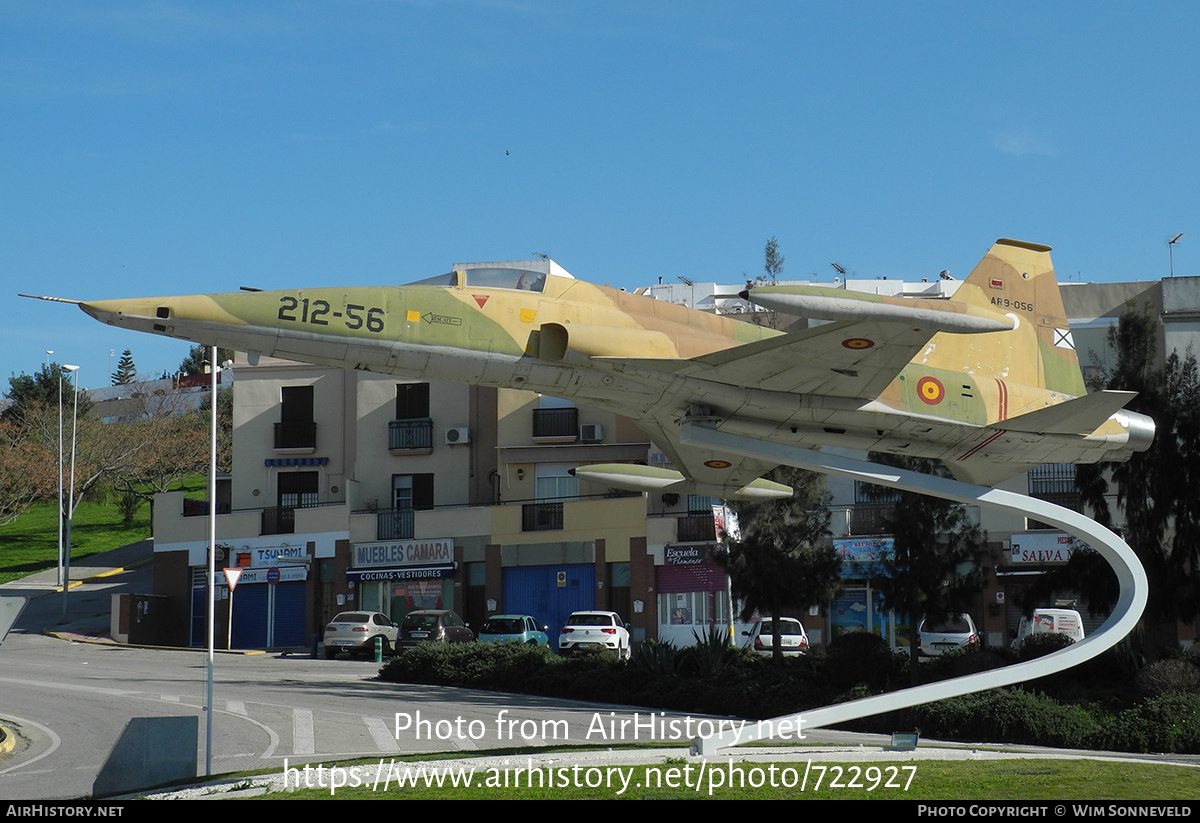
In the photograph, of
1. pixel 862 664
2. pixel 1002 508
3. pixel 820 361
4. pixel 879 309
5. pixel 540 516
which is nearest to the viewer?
pixel 879 309

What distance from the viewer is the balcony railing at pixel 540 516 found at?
47.6 m

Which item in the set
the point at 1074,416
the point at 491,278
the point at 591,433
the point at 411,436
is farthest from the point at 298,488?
the point at 1074,416

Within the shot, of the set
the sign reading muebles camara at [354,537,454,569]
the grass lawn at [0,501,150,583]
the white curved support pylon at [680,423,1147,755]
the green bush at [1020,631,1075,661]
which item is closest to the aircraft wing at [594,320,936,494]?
the white curved support pylon at [680,423,1147,755]

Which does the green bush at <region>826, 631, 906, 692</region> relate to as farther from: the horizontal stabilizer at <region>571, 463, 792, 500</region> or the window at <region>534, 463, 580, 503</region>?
the window at <region>534, 463, 580, 503</region>

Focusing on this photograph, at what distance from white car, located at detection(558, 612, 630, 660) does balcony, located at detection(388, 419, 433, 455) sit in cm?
1572

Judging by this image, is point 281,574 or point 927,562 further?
point 281,574

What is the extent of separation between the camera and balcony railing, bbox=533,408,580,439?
1970 inches

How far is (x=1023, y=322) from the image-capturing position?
63.1 ft

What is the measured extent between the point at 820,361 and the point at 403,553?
1388 inches

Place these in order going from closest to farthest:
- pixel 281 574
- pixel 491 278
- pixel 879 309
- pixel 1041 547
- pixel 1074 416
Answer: pixel 879 309 < pixel 491 278 < pixel 1074 416 < pixel 1041 547 < pixel 281 574

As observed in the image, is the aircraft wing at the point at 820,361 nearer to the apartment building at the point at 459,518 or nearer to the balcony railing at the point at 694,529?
the apartment building at the point at 459,518

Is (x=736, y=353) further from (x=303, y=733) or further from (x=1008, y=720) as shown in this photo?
(x=303, y=733)

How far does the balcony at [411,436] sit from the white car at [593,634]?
1572cm

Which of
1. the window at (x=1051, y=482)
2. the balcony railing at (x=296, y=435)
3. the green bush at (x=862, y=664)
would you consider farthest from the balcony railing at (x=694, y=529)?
the balcony railing at (x=296, y=435)
